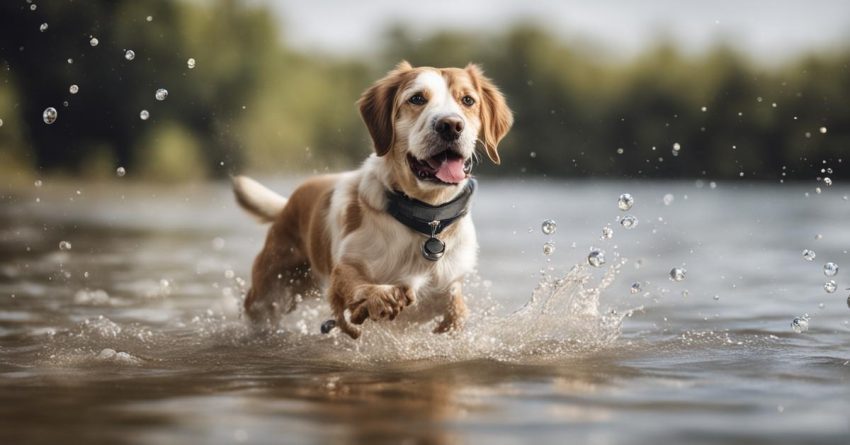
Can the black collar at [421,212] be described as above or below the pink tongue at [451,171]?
below

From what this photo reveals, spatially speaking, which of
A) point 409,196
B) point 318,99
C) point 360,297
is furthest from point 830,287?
point 318,99

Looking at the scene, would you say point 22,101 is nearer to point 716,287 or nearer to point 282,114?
point 282,114

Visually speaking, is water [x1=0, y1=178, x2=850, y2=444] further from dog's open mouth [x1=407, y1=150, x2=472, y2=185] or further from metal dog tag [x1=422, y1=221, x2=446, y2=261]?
dog's open mouth [x1=407, y1=150, x2=472, y2=185]

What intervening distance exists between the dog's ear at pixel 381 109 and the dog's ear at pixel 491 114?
0.38m

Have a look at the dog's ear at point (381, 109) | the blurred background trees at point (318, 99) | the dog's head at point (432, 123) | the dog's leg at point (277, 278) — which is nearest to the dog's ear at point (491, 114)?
the dog's head at point (432, 123)

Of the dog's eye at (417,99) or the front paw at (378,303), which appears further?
the dog's eye at (417,99)

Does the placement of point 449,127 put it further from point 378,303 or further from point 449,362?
point 449,362

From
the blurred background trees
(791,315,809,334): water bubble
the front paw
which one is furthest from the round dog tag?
the blurred background trees

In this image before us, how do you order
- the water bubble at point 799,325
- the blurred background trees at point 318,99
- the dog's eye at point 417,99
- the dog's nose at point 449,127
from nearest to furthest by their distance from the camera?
the dog's nose at point 449,127 < the dog's eye at point 417,99 < the water bubble at point 799,325 < the blurred background trees at point 318,99

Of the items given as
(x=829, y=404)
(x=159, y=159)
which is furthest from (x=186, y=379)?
(x=159, y=159)

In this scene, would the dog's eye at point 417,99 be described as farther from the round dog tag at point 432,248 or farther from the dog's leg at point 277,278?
the dog's leg at point 277,278

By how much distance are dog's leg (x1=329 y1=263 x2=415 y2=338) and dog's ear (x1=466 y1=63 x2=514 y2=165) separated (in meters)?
0.92

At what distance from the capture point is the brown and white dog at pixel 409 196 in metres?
5.07

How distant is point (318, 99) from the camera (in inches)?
2271
